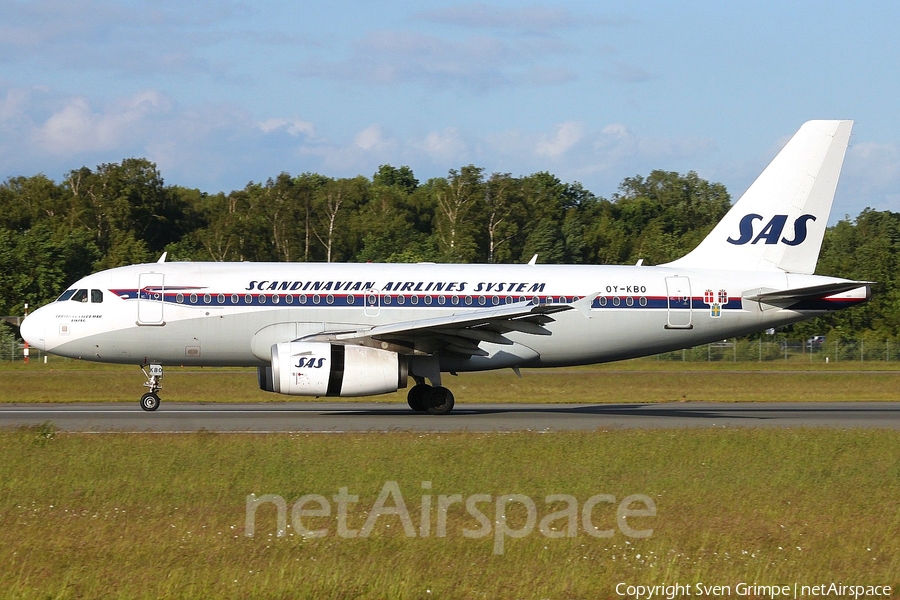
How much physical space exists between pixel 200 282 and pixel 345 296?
3308 mm

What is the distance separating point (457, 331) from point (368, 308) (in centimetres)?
237

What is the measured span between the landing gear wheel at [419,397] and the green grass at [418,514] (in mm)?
6635

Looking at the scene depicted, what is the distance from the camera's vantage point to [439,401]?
80.3ft

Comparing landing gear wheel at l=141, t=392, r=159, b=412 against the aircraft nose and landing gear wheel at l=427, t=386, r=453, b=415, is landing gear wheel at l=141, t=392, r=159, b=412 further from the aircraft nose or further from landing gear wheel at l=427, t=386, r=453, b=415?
landing gear wheel at l=427, t=386, r=453, b=415

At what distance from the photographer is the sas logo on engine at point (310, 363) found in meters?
22.1

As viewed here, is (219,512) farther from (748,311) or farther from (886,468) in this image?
(748,311)

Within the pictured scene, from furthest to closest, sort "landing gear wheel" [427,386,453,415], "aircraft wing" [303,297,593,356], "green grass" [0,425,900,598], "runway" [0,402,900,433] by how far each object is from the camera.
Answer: "landing gear wheel" [427,386,453,415]
"aircraft wing" [303,297,593,356]
"runway" [0,402,900,433]
"green grass" [0,425,900,598]

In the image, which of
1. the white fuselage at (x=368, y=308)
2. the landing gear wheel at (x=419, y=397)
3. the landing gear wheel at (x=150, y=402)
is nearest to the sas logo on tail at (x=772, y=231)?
the white fuselage at (x=368, y=308)

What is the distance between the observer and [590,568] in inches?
357

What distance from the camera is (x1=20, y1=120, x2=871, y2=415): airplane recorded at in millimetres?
22812

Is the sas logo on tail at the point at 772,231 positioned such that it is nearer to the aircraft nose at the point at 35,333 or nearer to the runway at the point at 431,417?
the runway at the point at 431,417

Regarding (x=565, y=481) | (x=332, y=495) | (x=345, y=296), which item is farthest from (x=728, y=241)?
(x=332, y=495)

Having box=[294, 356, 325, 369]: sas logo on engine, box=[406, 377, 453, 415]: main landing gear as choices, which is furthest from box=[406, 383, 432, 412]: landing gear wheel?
box=[294, 356, 325, 369]: sas logo on engine

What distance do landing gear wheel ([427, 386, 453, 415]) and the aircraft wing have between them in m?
Result: 0.99
